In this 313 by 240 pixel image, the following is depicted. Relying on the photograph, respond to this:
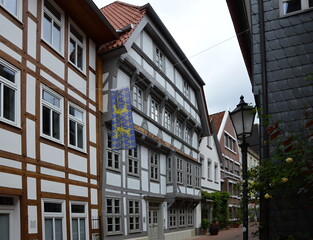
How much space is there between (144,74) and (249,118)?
1005 centimetres

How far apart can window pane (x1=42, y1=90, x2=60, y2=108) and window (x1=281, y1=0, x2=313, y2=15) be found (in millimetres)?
6324

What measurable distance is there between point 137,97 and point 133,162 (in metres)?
2.69

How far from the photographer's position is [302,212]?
784 centimetres

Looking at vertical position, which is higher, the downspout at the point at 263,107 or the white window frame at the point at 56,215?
the downspout at the point at 263,107

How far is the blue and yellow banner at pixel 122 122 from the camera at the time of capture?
1318cm

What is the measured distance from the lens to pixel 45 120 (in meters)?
10.8

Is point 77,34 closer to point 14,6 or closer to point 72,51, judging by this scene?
point 72,51

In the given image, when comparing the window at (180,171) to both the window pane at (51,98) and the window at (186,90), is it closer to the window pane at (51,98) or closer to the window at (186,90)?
the window at (186,90)

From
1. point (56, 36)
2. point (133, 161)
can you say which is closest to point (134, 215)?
point (133, 161)

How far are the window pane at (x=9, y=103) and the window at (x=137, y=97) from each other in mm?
7615

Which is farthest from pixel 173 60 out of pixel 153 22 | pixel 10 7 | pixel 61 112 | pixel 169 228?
pixel 10 7

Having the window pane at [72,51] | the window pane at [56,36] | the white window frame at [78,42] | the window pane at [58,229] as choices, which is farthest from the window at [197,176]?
the window pane at [56,36]

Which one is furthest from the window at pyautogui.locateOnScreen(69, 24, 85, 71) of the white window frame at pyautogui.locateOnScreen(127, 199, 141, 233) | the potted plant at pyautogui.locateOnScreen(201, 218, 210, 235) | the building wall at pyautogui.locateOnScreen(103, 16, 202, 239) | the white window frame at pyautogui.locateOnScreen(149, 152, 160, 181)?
the potted plant at pyautogui.locateOnScreen(201, 218, 210, 235)

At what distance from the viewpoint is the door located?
18.7 m
